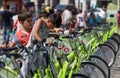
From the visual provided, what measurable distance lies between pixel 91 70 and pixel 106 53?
9.43ft

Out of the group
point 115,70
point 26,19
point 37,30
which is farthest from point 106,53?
point 26,19

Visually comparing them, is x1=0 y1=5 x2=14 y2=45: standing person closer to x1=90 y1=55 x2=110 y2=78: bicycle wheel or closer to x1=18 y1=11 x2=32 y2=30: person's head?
x1=90 y1=55 x2=110 y2=78: bicycle wheel

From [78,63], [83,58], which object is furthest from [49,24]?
[78,63]

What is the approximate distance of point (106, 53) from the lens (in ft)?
34.7

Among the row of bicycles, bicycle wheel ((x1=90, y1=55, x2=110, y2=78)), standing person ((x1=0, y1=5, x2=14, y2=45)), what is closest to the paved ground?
the row of bicycles

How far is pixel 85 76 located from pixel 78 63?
60 cm

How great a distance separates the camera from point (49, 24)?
30.1 ft

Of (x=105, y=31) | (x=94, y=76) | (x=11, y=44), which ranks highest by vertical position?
(x=11, y=44)

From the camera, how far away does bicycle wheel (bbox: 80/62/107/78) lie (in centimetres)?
753

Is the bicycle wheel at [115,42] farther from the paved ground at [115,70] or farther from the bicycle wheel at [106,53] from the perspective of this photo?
the bicycle wheel at [106,53]

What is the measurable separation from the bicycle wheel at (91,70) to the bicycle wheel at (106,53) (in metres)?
1.23

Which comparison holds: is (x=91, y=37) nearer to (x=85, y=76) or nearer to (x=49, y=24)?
(x=49, y=24)

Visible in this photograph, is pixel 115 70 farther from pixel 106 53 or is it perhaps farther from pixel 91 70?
pixel 91 70

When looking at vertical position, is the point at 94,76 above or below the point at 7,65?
below
